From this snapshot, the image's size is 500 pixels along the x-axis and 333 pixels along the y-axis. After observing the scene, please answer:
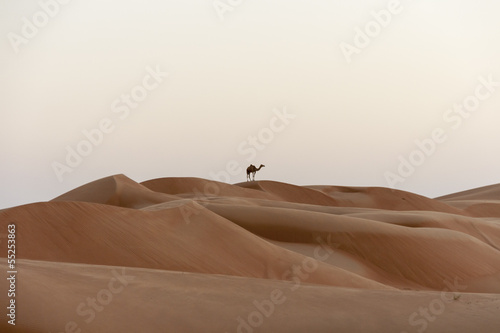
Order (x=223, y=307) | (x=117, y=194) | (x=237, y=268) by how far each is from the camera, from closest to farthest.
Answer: (x=223, y=307), (x=237, y=268), (x=117, y=194)

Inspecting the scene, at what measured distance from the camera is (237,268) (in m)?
13.8

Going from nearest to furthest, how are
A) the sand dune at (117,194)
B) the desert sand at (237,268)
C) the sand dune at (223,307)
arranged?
the sand dune at (223,307), the desert sand at (237,268), the sand dune at (117,194)

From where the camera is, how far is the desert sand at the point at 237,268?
6.66 metres

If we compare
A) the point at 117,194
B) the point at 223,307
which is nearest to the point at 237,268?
the point at 223,307

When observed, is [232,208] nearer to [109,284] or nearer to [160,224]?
[160,224]

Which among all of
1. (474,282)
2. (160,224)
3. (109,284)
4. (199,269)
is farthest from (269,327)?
(474,282)

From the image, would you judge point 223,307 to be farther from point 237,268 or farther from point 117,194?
point 117,194

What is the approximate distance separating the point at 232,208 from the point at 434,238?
668 centimetres

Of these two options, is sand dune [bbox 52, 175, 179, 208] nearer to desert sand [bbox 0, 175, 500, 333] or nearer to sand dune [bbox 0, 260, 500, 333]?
desert sand [bbox 0, 175, 500, 333]

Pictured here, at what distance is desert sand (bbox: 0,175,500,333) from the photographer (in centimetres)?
666

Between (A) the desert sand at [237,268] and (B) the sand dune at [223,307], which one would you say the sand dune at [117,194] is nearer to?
(A) the desert sand at [237,268]

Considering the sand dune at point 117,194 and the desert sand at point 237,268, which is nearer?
the desert sand at point 237,268

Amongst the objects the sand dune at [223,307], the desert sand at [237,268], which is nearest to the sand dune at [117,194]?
the desert sand at [237,268]

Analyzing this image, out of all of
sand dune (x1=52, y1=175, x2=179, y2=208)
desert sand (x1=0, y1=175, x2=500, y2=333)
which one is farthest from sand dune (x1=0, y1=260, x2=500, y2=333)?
sand dune (x1=52, y1=175, x2=179, y2=208)
